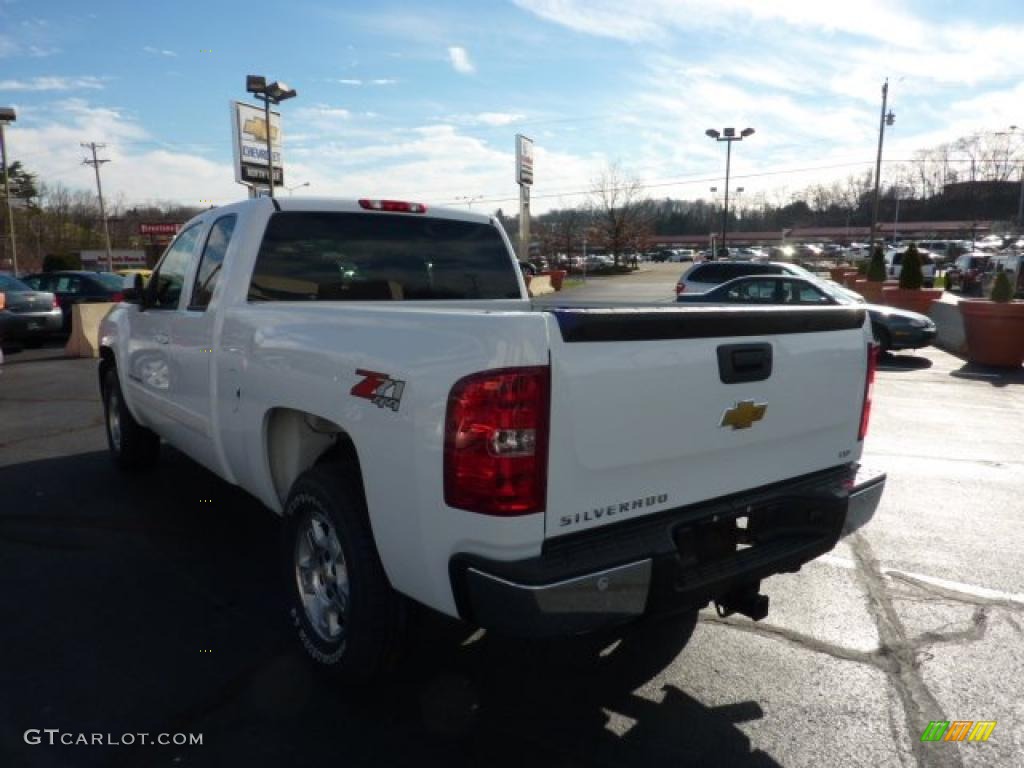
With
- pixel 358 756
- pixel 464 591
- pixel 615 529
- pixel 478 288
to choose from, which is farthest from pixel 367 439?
pixel 478 288

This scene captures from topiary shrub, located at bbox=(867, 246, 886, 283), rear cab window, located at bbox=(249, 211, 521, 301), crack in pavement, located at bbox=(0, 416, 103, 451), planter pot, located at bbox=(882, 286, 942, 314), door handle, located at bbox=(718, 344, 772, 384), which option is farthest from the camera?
topiary shrub, located at bbox=(867, 246, 886, 283)

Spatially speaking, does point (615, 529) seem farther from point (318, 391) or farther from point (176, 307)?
point (176, 307)

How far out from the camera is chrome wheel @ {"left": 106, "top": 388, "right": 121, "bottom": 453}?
611 centimetres

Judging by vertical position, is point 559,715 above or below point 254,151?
below

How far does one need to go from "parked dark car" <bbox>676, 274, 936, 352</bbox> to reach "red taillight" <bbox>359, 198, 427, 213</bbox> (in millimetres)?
8970

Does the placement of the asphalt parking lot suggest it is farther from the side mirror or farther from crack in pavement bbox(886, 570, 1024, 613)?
the side mirror

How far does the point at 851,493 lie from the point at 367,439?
1.95 meters

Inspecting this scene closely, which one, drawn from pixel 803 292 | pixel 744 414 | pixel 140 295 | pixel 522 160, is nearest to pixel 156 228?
pixel 522 160

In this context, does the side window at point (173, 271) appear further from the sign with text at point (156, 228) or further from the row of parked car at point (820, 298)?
the sign with text at point (156, 228)

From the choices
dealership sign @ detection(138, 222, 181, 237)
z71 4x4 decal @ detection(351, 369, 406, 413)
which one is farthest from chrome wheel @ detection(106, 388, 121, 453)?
dealership sign @ detection(138, 222, 181, 237)

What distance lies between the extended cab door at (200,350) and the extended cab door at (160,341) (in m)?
0.16

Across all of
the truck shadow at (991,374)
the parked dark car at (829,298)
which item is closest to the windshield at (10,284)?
the parked dark car at (829,298)

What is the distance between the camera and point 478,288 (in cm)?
473

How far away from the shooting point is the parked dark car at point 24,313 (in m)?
14.6
